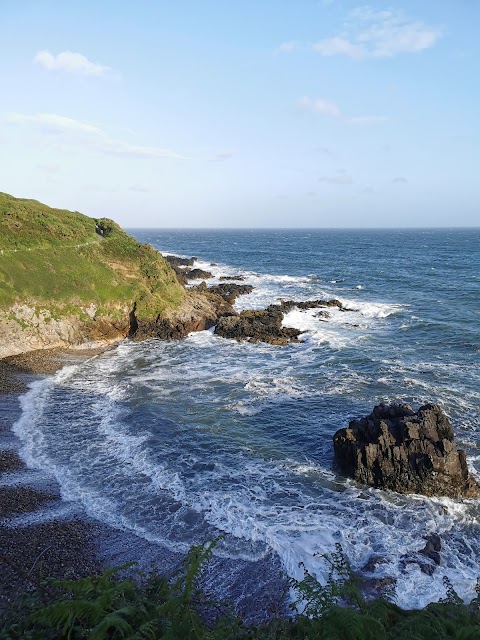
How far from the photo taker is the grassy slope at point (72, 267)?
4528cm

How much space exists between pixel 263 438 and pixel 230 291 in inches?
1907

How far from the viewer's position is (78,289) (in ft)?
157

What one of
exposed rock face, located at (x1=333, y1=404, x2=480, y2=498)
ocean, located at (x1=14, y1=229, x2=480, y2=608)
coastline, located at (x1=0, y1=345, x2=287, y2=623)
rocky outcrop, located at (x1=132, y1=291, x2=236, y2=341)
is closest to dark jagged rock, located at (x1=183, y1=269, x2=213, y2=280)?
rocky outcrop, located at (x1=132, y1=291, x2=236, y2=341)

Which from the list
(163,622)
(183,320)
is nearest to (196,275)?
(183,320)

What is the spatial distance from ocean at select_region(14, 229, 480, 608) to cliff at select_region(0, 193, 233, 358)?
405cm

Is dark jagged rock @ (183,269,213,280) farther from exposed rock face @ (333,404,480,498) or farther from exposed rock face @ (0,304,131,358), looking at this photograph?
exposed rock face @ (333,404,480,498)

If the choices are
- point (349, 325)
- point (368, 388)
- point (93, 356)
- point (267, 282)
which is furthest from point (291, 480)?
point (267, 282)

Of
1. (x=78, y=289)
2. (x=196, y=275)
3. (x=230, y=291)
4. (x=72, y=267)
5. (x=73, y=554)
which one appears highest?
(x=72, y=267)

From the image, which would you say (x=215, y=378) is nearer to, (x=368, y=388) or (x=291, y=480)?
(x=368, y=388)

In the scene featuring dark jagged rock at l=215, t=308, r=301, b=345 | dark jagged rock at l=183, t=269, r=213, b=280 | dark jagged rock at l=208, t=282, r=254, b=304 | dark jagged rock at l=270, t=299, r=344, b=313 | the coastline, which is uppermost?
dark jagged rock at l=183, t=269, r=213, b=280

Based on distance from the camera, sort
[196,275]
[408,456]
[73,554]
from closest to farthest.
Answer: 1. [73,554]
2. [408,456]
3. [196,275]

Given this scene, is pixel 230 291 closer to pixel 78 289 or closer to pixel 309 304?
pixel 309 304

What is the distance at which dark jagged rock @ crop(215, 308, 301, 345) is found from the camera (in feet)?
160

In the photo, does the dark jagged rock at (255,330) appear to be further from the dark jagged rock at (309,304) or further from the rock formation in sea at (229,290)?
the rock formation in sea at (229,290)
